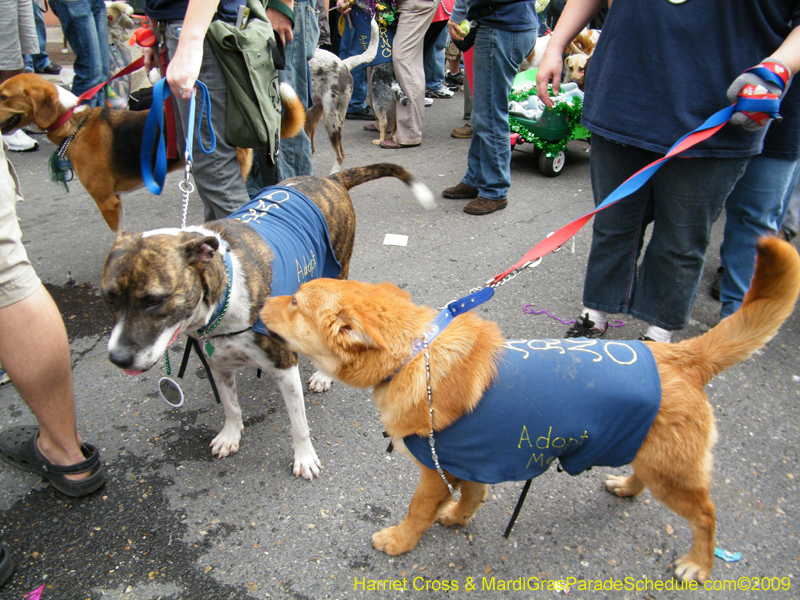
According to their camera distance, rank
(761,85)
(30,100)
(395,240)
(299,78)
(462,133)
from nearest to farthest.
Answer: (761,85), (30,100), (299,78), (395,240), (462,133)

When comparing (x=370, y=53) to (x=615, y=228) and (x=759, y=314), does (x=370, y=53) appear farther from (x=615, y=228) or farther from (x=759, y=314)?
(x=759, y=314)

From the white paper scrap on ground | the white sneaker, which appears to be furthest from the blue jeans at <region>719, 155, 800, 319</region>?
the white sneaker

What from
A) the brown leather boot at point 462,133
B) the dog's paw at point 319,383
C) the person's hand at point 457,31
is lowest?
the brown leather boot at point 462,133

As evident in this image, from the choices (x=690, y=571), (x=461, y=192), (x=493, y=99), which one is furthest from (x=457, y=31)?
(x=690, y=571)

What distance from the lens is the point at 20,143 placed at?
5.80m

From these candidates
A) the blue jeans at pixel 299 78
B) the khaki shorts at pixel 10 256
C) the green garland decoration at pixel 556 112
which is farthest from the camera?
the green garland decoration at pixel 556 112

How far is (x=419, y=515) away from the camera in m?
1.77

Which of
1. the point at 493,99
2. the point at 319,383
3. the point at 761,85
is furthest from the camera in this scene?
the point at 493,99

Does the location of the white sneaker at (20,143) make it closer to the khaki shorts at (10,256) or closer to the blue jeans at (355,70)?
the blue jeans at (355,70)

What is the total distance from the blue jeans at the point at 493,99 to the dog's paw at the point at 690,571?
346cm

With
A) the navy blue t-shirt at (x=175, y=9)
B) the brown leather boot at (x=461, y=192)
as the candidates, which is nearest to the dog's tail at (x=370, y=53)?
the brown leather boot at (x=461, y=192)

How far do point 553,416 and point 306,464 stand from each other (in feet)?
3.92

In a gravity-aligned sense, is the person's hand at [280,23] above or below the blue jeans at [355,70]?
above

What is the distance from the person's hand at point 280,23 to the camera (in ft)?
10.5
